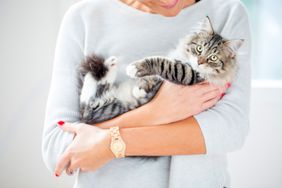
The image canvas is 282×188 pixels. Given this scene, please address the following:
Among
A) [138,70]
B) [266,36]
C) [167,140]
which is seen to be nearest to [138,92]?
[138,70]

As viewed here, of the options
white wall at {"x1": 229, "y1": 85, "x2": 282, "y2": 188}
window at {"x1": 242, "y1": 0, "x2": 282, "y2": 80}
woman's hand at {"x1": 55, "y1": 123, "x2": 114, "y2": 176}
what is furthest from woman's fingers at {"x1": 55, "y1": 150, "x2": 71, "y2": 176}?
window at {"x1": 242, "y1": 0, "x2": 282, "y2": 80}

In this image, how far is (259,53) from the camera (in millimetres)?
2359

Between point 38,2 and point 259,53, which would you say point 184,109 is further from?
point 259,53

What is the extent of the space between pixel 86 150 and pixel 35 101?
39.2 inches

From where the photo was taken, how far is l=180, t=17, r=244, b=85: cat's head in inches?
46.8

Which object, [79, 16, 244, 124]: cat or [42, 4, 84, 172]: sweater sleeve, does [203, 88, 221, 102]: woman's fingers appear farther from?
[42, 4, 84, 172]: sweater sleeve

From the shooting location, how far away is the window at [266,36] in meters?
2.32

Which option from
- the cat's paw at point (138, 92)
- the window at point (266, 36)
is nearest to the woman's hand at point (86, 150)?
the cat's paw at point (138, 92)

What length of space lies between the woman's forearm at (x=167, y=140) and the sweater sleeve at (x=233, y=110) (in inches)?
1.0

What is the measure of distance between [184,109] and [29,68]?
45.1 inches

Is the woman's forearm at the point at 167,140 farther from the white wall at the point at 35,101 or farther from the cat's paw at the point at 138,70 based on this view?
the white wall at the point at 35,101

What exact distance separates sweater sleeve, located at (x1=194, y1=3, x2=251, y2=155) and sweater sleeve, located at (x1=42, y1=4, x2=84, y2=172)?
41 cm

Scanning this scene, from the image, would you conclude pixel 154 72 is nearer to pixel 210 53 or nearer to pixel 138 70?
pixel 138 70

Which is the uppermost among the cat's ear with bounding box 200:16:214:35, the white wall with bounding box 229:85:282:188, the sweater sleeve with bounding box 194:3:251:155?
the cat's ear with bounding box 200:16:214:35
